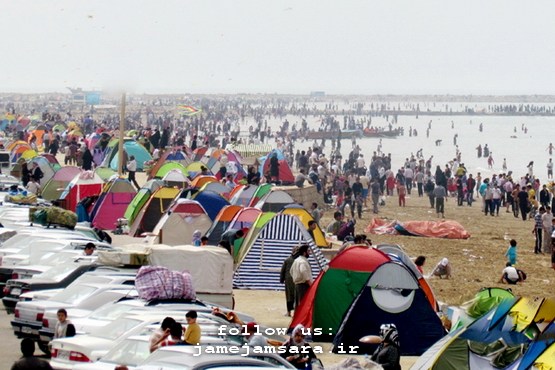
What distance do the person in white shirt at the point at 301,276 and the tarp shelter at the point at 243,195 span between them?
12836mm

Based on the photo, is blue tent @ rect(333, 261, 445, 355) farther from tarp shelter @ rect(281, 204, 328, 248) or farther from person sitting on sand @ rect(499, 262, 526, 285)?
tarp shelter @ rect(281, 204, 328, 248)

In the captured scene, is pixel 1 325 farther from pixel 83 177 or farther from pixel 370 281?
pixel 83 177

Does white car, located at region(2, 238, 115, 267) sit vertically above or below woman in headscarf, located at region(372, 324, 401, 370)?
below

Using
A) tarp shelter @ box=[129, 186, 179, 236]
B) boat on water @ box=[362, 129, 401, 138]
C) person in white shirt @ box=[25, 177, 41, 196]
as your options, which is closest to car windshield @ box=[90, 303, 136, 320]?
tarp shelter @ box=[129, 186, 179, 236]

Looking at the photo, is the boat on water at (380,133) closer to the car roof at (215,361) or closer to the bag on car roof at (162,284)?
the bag on car roof at (162,284)

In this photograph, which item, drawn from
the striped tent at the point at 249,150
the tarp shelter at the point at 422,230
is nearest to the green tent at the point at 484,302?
the tarp shelter at the point at 422,230

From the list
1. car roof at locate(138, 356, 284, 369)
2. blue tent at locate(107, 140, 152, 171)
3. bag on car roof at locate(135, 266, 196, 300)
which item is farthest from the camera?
blue tent at locate(107, 140, 152, 171)

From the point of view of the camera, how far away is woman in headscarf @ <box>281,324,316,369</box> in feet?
42.4

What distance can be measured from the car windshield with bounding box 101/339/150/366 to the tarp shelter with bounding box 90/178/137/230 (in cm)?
1859

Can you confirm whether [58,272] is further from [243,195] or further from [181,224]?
[243,195]

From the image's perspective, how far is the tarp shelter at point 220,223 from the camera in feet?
83.6

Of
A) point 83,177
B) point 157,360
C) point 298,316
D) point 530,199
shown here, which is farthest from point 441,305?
point 530,199

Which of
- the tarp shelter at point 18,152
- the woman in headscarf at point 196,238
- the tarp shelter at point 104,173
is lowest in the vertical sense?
the tarp shelter at point 18,152

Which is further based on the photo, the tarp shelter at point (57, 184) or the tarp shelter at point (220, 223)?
the tarp shelter at point (57, 184)
